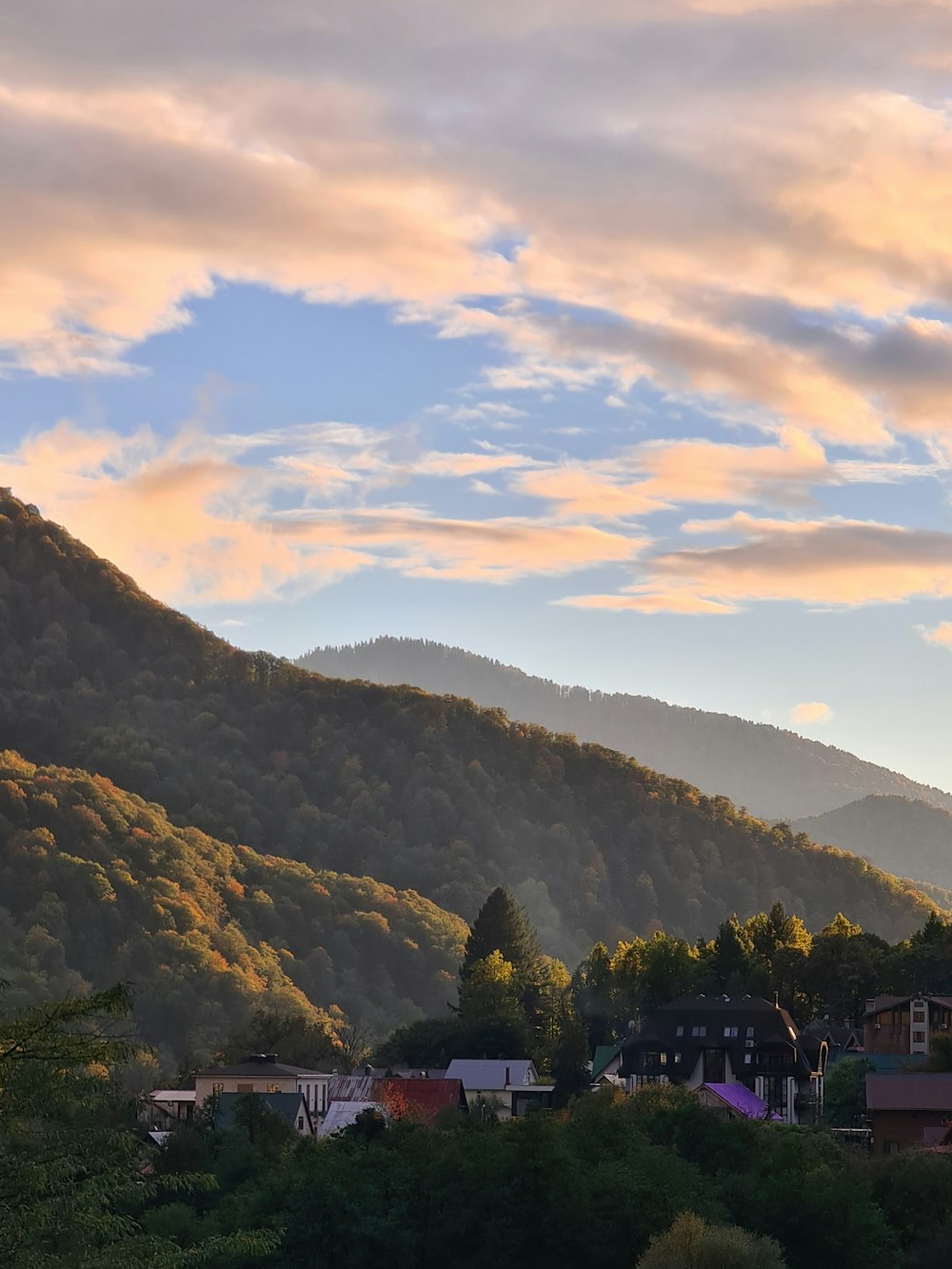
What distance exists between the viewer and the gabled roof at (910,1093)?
290ft

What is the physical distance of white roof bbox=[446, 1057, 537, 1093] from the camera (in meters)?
114

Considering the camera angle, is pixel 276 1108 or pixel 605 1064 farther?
pixel 605 1064

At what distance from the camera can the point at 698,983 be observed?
130m

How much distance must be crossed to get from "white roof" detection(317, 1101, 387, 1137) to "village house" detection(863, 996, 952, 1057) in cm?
2938

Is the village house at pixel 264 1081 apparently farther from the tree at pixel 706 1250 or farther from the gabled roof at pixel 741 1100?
the tree at pixel 706 1250

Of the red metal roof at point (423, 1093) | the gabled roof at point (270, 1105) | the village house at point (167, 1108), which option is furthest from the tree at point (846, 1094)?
the village house at point (167, 1108)

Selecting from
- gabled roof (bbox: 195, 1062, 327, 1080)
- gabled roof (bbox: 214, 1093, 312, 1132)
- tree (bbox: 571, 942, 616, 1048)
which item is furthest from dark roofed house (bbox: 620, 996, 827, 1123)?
gabled roof (bbox: 195, 1062, 327, 1080)

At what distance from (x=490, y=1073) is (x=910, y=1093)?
110ft

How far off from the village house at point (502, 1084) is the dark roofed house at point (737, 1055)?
19.1 feet

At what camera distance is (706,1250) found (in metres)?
60.6

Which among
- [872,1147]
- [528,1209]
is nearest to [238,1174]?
[528,1209]

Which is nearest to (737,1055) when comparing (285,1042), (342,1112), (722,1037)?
(722,1037)

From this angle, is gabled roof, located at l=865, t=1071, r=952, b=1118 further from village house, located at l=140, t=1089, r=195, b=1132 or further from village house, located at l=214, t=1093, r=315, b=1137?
village house, located at l=140, t=1089, r=195, b=1132

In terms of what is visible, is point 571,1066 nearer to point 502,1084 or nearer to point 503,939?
point 502,1084
